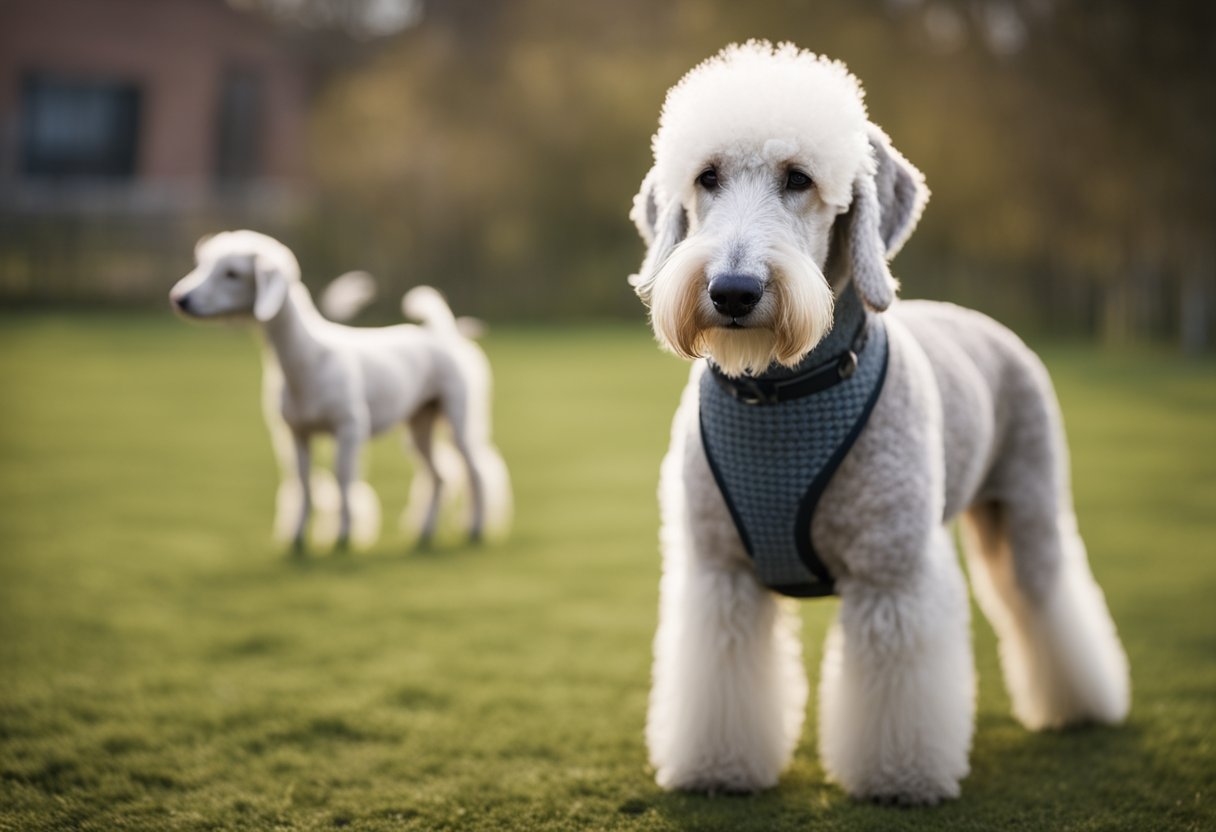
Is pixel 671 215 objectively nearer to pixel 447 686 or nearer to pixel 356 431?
pixel 447 686

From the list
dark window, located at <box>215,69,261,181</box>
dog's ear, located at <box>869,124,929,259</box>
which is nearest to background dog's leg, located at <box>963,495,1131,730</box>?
dog's ear, located at <box>869,124,929,259</box>

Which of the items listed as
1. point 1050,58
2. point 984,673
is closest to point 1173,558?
point 984,673

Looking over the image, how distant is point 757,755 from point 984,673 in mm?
1567

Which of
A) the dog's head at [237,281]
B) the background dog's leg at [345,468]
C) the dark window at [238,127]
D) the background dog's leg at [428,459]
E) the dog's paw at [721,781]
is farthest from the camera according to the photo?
the dark window at [238,127]

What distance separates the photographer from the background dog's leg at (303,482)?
6250 mm

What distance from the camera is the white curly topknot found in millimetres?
2693

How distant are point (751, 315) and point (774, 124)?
0.49 m

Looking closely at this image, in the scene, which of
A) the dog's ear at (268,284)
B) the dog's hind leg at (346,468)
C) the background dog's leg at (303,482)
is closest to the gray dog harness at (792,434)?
the dog's ear at (268,284)

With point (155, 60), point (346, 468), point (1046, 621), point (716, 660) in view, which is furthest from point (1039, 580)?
point (155, 60)

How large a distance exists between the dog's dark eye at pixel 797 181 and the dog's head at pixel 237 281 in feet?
11.5

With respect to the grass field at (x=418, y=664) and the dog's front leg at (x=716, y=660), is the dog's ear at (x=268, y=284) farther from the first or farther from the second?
the dog's front leg at (x=716, y=660)

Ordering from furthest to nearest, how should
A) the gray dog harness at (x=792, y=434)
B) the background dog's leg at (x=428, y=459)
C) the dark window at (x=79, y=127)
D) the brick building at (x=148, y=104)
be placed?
the dark window at (x=79, y=127) < the brick building at (x=148, y=104) < the background dog's leg at (x=428, y=459) < the gray dog harness at (x=792, y=434)

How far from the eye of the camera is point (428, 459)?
6.89 m

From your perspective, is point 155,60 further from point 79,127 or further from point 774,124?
point 774,124
